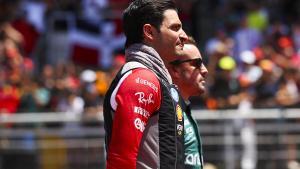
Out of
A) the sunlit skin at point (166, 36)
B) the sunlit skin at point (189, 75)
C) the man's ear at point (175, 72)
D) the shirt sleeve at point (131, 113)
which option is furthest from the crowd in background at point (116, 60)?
the shirt sleeve at point (131, 113)

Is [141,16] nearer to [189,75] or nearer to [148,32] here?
[148,32]

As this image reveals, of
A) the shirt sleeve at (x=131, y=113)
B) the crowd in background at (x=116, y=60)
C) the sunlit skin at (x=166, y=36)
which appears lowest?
the shirt sleeve at (x=131, y=113)

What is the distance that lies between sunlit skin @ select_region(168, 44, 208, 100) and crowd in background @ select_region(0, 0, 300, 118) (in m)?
5.91

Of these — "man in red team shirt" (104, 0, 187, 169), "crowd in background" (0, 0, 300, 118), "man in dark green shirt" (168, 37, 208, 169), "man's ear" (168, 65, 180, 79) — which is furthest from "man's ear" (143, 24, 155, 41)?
"crowd in background" (0, 0, 300, 118)

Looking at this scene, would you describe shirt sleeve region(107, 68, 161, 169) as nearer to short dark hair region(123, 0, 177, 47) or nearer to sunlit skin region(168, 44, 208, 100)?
short dark hair region(123, 0, 177, 47)

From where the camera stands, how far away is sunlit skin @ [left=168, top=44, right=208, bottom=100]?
242 inches

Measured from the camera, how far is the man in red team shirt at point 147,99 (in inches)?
165

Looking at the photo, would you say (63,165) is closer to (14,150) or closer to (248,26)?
(14,150)

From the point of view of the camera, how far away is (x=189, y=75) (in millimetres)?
6199

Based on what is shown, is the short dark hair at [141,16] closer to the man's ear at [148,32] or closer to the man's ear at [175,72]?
the man's ear at [148,32]

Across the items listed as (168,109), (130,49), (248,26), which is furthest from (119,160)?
(248,26)

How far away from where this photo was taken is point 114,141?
13.9 feet

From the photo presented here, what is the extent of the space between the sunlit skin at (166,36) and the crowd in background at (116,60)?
7.73 m

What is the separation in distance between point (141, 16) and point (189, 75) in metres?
1.82
